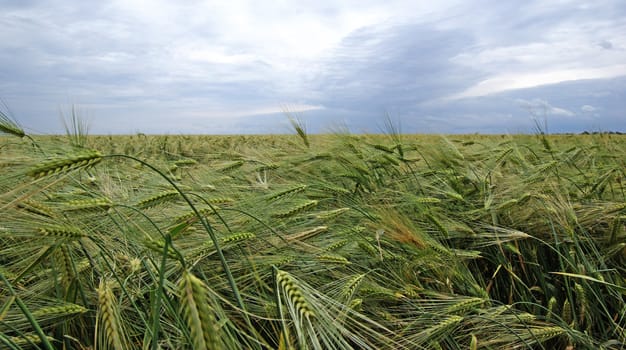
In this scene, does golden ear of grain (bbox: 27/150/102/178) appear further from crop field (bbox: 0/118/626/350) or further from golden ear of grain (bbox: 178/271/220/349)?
golden ear of grain (bbox: 178/271/220/349)

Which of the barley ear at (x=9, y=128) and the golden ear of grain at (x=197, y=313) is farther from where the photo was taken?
the barley ear at (x=9, y=128)

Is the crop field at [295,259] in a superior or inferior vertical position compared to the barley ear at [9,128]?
inferior

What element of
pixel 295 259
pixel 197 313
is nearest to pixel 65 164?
pixel 197 313

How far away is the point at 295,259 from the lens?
60.4 inches

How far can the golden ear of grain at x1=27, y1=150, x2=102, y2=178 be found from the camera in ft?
3.17

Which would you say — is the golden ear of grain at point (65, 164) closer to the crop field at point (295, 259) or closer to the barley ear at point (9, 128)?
the crop field at point (295, 259)

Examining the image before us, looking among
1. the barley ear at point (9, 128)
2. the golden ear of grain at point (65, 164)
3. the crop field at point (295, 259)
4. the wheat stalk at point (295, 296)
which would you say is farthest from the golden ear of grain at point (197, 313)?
the barley ear at point (9, 128)

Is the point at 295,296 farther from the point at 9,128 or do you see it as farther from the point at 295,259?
the point at 9,128

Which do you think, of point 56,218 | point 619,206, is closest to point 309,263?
point 56,218

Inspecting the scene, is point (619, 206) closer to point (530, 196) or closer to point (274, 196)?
point (530, 196)

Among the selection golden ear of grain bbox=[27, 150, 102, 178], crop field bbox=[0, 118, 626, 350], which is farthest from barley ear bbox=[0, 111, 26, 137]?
golden ear of grain bbox=[27, 150, 102, 178]

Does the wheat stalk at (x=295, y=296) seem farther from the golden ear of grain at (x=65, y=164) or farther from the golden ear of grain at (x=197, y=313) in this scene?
the golden ear of grain at (x=65, y=164)

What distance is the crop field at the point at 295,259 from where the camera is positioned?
106 cm

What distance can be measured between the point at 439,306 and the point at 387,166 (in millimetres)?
1747
